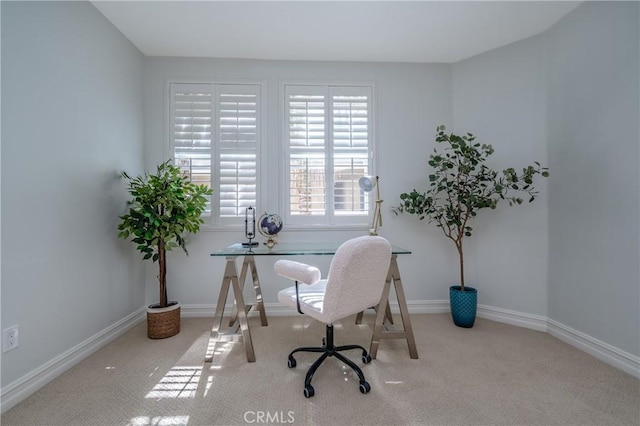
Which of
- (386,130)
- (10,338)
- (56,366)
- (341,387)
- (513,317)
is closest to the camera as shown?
(10,338)

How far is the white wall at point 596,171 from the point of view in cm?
177

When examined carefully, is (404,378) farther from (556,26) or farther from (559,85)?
(556,26)

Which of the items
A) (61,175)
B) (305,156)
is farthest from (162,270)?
(305,156)

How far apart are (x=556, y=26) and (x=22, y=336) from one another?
470 cm

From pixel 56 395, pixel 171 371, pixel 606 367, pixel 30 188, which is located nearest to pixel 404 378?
pixel 606 367

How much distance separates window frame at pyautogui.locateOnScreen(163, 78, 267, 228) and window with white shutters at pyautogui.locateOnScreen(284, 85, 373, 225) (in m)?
0.27

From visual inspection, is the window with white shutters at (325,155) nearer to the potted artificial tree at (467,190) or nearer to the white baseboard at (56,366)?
the potted artificial tree at (467,190)

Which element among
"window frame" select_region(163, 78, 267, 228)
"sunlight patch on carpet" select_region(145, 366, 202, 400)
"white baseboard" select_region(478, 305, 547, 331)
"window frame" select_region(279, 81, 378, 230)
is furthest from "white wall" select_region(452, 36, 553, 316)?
"sunlight patch on carpet" select_region(145, 366, 202, 400)

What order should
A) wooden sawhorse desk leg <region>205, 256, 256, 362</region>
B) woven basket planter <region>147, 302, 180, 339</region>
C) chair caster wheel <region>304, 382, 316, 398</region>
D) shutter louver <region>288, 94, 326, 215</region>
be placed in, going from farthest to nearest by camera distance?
1. shutter louver <region>288, 94, 326, 215</region>
2. woven basket planter <region>147, 302, 180, 339</region>
3. wooden sawhorse desk leg <region>205, 256, 256, 362</region>
4. chair caster wheel <region>304, 382, 316, 398</region>

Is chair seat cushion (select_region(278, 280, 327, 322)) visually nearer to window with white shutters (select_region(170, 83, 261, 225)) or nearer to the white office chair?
the white office chair

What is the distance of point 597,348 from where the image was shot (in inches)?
76.7

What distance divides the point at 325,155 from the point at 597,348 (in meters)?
2.81

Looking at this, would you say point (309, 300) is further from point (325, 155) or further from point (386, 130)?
point (386, 130)

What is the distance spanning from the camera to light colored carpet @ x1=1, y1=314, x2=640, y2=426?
139 centimetres
